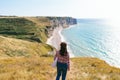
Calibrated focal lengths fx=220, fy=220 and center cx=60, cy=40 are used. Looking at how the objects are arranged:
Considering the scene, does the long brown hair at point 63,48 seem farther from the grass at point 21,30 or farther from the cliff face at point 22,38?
the grass at point 21,30

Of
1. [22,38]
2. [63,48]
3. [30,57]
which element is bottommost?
[22,38]

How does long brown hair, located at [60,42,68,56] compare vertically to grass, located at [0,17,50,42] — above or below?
above

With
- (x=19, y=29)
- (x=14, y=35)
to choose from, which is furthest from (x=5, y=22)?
(x=14, y=35)

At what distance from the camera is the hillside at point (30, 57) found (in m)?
21.3

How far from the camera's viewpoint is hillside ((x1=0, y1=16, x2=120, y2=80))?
839 inches

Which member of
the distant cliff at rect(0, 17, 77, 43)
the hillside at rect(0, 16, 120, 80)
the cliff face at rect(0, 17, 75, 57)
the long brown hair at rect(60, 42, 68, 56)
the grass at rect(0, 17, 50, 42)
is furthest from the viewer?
the grass at rect(0, 17, 50, 42)

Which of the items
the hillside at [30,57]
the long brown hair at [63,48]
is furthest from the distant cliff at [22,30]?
the long brown hair at [63,48]

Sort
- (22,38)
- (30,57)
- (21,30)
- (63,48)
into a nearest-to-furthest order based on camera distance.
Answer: (63,48) → (30,57) → (22,38) → (21,30)

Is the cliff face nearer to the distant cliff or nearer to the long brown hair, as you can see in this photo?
the distant cliff

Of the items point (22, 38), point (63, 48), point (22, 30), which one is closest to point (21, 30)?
point (22, 30)

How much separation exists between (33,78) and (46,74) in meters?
2.72

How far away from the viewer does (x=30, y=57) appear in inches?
1612

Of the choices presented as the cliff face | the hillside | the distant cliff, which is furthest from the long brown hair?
the distant cliff

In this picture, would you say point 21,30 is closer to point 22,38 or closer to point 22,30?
point 22,30
